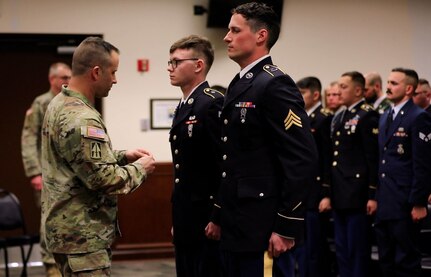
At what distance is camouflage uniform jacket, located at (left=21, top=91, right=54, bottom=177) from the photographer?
5.55 m

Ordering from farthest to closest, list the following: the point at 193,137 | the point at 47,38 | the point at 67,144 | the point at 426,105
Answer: the point at 47,38 < the point at 426,105 < the point at 193,137 < the point at 67,144

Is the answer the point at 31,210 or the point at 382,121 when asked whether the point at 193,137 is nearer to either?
the point at 382,121

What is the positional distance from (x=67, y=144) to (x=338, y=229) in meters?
3.17

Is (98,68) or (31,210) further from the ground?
(98,68)

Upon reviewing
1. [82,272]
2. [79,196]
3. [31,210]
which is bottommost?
[31,210]

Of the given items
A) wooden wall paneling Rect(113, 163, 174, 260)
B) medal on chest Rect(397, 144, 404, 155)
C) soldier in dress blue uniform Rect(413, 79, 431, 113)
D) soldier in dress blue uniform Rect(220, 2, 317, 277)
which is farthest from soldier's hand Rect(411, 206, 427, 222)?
wooden wall paneling Rect(113, 163, 174, 260)

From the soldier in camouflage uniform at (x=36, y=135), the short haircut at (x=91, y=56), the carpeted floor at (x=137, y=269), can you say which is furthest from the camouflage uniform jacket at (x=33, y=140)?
the short haircut at (x=91, y=56)

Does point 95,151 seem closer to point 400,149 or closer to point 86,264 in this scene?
point 86,264

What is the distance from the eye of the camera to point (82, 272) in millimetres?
2932

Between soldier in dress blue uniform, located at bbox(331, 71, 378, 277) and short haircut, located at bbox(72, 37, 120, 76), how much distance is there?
2.86m

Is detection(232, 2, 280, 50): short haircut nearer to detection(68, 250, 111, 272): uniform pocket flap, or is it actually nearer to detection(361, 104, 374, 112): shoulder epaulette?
detection(68, 250, 111, 272): uniform pocket flap

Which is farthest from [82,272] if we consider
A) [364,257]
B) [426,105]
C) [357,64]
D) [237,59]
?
[357,64]

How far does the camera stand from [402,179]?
196 inches

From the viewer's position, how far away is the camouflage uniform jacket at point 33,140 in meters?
5.55
